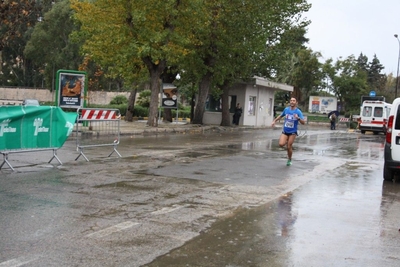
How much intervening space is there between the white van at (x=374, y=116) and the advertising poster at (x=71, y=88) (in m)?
24.5

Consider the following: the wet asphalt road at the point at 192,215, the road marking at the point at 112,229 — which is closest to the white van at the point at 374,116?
the wet asphalt road at the point at 192,215

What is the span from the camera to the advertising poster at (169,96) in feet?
109

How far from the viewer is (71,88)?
81.3ft

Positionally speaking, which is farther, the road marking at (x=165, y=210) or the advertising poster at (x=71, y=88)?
the advertising poster at (x=71, y=88)

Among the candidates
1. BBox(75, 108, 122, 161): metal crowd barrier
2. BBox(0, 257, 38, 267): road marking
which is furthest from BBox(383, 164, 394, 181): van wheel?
BBox(0, 257, 38, 267): road marking

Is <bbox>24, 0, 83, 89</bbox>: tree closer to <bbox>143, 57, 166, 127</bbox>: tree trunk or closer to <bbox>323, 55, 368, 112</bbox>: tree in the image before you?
<bbox>323, 55, 368, 112</bbox>: tree

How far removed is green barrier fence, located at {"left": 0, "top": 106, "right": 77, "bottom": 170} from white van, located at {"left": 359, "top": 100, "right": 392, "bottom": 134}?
1247 inches

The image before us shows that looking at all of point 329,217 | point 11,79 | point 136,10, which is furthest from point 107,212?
point 11,79

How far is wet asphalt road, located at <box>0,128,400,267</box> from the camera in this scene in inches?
223

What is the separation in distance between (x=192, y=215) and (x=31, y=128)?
19.6ft

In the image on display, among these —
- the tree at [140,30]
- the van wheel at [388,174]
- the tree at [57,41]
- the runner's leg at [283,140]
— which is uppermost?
the tree at [57,41]

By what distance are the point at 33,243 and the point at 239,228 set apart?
2.72 metres

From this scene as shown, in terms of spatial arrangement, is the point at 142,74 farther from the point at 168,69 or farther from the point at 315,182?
the point at 315,182

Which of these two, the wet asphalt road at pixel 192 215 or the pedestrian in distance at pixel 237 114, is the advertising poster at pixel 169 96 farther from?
the wet asphalt road at pixel 192 215
